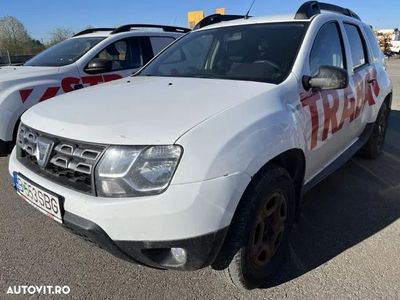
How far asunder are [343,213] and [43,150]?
258 centimetres

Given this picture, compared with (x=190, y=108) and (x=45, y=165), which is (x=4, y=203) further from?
(x=190, y=108)

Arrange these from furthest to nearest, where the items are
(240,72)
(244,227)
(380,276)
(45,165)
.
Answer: (240,72)
(380,276)
(45,165)
(244,227)

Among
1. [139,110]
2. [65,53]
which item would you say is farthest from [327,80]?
[65,53]

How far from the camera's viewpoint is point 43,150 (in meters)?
2.25

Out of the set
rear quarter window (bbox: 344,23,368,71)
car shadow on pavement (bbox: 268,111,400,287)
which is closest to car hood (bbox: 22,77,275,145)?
car shadow on pavement (bbox: 268,111,400,287)

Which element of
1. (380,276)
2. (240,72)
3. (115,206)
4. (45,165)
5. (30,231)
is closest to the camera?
(115,206)

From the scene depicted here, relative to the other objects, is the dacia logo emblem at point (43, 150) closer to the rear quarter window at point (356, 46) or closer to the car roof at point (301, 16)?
the car roof at point (301, 16)

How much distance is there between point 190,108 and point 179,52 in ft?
5.28

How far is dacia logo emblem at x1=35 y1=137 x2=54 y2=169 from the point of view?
2208 mm

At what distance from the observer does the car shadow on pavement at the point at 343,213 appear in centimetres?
280

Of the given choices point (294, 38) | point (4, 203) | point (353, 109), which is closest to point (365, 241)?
point (353, 109)

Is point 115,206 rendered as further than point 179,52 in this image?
No

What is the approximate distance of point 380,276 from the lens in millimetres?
2527

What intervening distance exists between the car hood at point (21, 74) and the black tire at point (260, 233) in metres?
3.45
